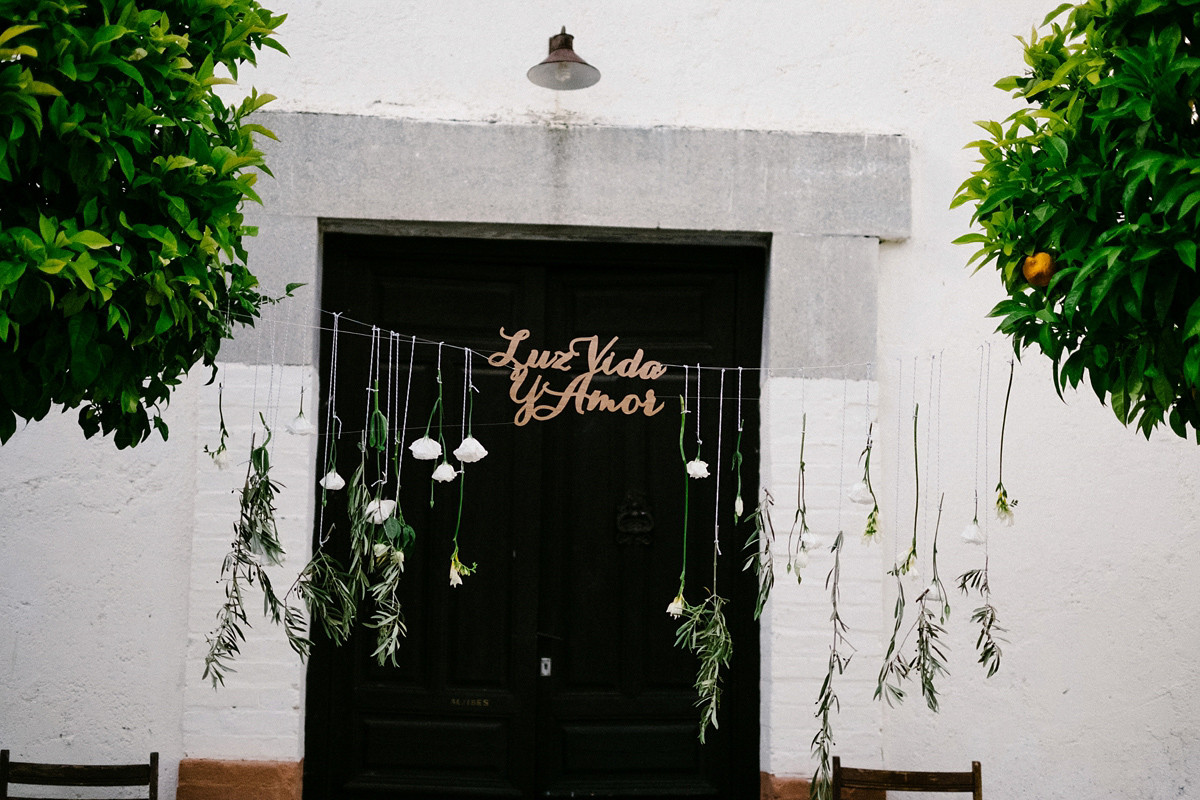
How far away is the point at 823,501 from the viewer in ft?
13.0

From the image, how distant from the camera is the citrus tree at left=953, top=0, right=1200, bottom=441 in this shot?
6.98 feet

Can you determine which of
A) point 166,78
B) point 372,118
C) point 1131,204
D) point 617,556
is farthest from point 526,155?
point 1131,204

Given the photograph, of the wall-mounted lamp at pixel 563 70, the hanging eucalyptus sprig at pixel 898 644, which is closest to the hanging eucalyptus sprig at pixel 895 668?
the hanging eucalyptus sprig at pixel 898 644

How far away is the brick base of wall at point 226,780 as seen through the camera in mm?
3717

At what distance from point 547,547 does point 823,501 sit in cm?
110

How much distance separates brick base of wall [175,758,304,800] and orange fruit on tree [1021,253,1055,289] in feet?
9.96

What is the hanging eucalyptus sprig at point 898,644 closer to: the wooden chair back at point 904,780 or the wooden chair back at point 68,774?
the wooden chair back at point 904,780

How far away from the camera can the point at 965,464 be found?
4.00m

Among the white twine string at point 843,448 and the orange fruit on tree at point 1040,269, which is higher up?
the orange fruit on tree at point 1040,269

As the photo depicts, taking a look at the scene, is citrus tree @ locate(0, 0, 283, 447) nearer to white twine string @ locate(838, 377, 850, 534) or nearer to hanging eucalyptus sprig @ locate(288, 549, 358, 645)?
hanging eucalyptus sprig @ locate(288, 549, 358, 645)

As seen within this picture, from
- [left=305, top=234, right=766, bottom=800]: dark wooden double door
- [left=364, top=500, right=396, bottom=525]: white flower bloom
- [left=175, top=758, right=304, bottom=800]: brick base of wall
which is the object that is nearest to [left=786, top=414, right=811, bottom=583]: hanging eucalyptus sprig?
[left=305, top=234, right=766, bottom=800]: dark wooden double door

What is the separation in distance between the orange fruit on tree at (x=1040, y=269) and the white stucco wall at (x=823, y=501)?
1614mm

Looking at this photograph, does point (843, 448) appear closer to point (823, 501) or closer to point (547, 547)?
point (823, 501)

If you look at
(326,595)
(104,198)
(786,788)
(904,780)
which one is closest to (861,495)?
(904,780)
